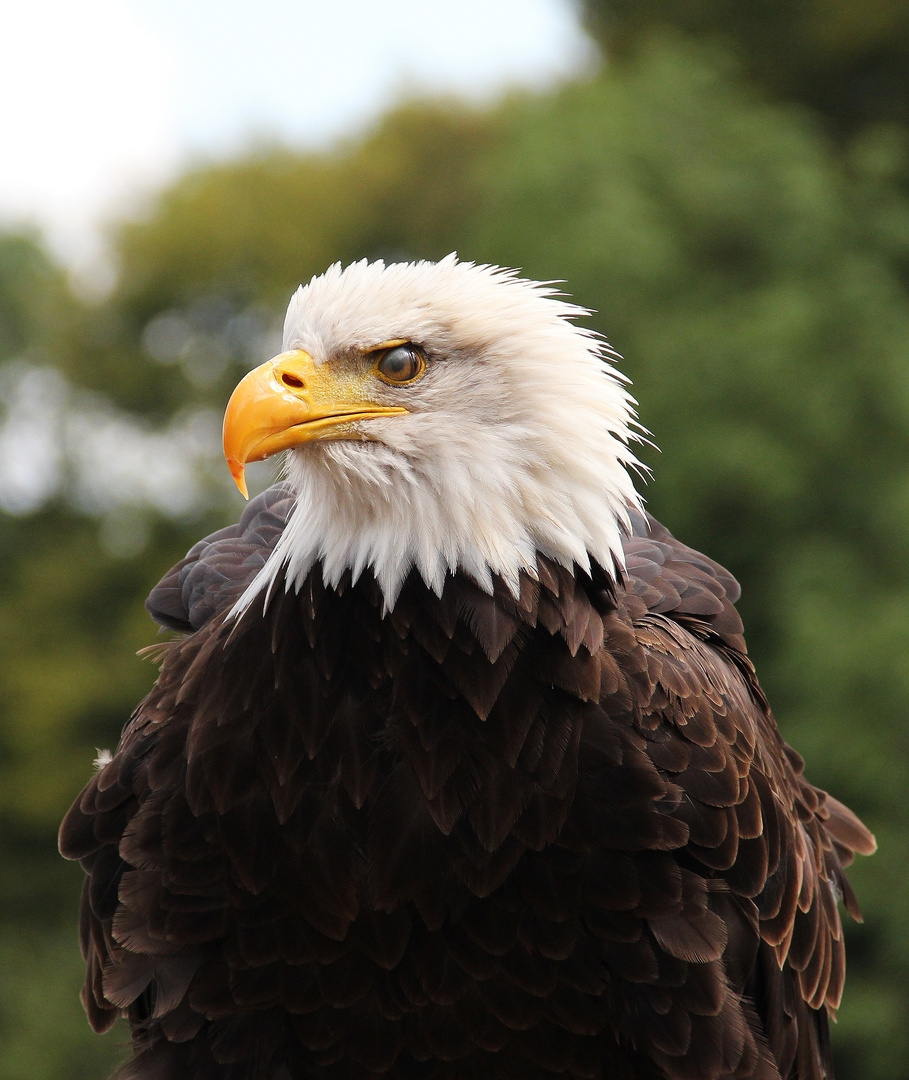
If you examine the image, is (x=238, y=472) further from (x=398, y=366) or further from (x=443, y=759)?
(x=443, y=759)

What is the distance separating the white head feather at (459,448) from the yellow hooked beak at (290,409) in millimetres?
48

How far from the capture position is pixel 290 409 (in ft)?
9.71

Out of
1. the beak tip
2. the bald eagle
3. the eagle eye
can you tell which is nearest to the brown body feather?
the bald eagle

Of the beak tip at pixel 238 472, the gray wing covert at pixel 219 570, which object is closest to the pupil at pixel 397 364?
the beak tip at pixel 238 472

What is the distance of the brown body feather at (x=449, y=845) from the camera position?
3047 millimetres

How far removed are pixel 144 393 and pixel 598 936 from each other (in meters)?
24.8

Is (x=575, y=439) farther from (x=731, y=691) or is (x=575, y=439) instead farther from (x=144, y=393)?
(x=144, y=393)

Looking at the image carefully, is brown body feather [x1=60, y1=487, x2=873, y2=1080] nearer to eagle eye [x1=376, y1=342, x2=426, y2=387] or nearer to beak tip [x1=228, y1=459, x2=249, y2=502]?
beak tip [x1=228, y1=459, x2=249, y2=502]

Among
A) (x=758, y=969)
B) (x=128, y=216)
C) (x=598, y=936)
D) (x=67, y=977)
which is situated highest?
(x=598, y=936)

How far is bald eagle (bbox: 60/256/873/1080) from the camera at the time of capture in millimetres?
3021

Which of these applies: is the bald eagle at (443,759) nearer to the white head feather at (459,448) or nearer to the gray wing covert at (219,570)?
the white head feather at (459,448)

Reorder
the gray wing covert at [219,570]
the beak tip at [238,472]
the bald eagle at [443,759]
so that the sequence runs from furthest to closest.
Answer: the gray wing covert at [219,570], the bald eagle at [443,759], the beak tip at [238,472]

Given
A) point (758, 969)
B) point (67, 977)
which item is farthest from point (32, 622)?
point (758, 969)

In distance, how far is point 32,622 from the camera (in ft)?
84.0
